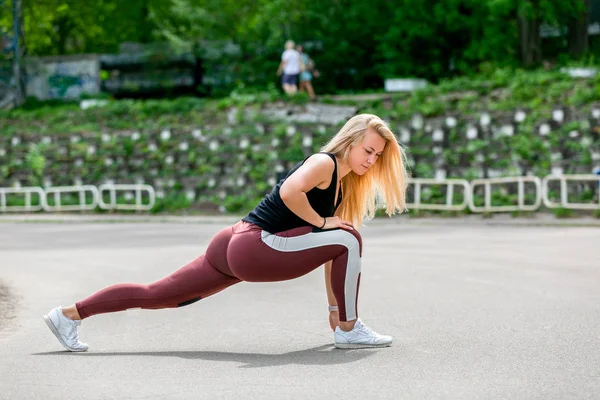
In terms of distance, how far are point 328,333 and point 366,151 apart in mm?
1575

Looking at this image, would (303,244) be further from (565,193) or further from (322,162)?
(565,193)

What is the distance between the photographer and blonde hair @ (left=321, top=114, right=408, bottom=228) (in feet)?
23.3

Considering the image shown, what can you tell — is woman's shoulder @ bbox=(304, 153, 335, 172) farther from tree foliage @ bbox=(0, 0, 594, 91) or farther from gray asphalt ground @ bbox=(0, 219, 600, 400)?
tree foliage @ bbox=(0, 0, 594, 91)

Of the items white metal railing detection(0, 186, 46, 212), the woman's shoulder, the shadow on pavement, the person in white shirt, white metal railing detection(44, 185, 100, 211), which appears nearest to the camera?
the shadow on pavement

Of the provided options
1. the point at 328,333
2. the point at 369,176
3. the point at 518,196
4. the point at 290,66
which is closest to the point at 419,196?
the point at 518,196

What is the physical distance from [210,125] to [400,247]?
14689mm

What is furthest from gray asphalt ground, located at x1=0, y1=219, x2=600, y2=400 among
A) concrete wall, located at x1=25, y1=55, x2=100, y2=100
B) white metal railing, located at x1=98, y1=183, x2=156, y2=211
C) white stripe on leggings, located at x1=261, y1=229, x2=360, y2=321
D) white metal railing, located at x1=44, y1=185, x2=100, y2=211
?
concrete wall, located at x1=25, y1=55, x2=100, y2=100

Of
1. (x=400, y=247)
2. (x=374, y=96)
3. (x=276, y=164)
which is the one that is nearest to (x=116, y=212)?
(x=276, y=164)

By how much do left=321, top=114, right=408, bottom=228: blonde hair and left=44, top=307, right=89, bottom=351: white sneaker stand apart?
1828 millimetres

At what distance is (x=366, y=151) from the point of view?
7109mm

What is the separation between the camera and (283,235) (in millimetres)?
7062

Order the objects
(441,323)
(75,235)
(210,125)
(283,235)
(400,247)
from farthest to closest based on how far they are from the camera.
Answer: (210,125)
(75,235)
(400,247)
(441,323)
(283,235)

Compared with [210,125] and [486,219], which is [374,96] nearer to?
[210,125]

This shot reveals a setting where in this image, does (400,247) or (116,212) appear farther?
(116,212)
